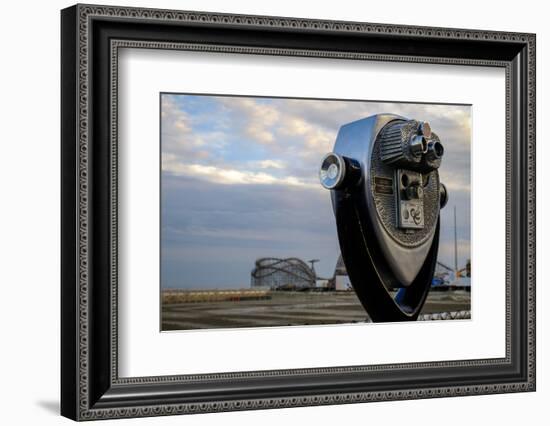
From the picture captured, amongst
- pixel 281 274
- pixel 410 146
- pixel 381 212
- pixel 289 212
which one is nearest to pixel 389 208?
pixel 381 212

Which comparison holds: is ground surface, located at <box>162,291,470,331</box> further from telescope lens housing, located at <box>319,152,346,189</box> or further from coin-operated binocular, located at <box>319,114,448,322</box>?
telescope lens housing, located at <box>319,152,346,189</box>

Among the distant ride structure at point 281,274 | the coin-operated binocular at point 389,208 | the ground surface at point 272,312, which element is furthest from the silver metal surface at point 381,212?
the distant ride structure at point 281,274

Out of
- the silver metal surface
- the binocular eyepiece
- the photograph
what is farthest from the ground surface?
the binocular eyepiece

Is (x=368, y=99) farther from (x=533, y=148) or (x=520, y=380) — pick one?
(x=520, y=380)

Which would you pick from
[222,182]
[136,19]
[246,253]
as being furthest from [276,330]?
[136,19]

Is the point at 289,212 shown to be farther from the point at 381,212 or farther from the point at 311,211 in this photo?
the point at 381,212

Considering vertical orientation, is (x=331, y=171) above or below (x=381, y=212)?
above

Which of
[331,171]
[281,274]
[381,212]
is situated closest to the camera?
[281,274]
